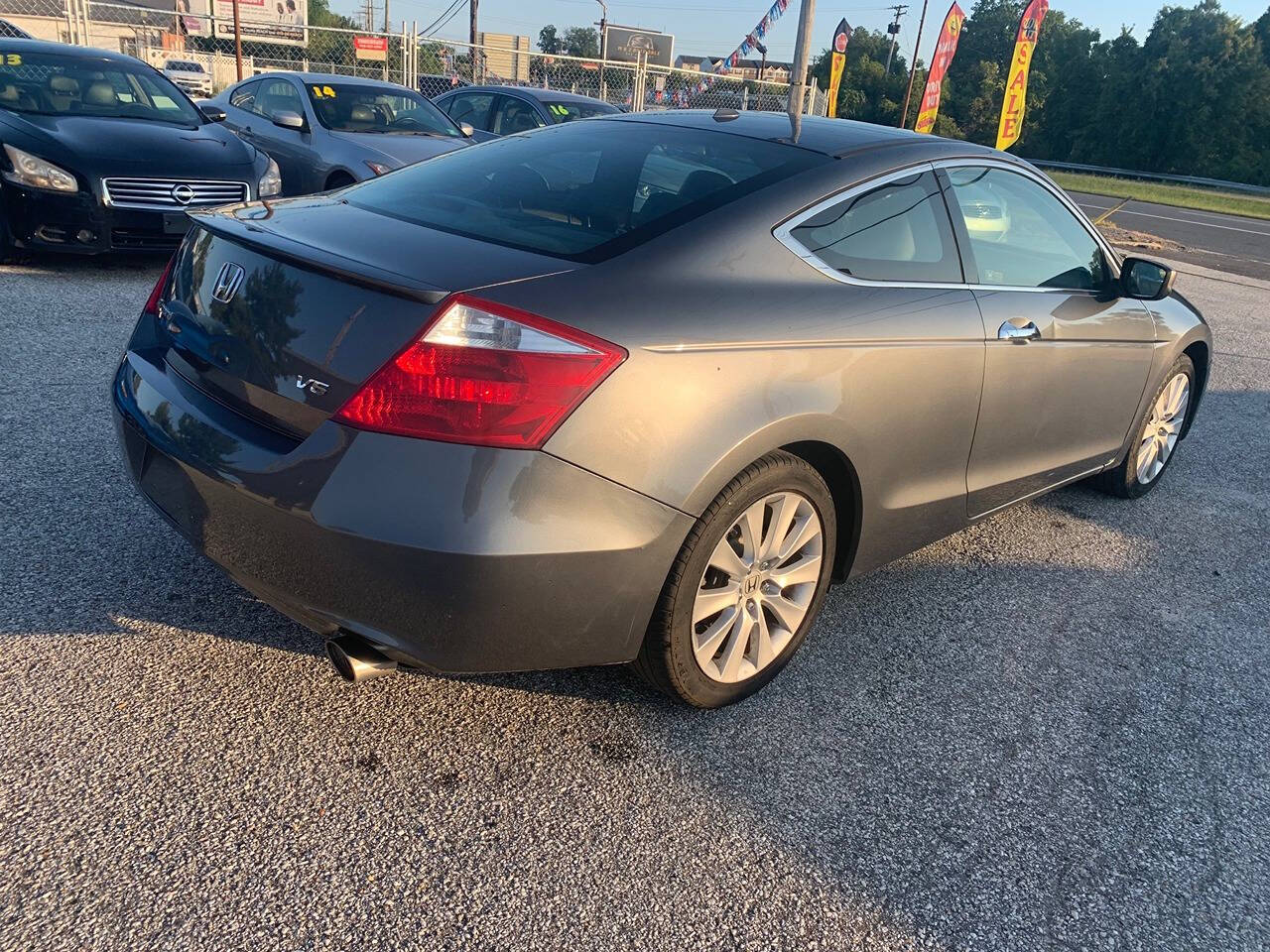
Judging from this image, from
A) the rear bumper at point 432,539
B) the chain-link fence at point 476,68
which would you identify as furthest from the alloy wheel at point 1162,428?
the chain-link fence at point 476,68

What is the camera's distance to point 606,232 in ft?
8.59

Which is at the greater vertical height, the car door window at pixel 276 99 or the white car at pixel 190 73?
the car door window at pixel 276 99

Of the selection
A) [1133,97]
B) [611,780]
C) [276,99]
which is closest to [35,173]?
[276,99]

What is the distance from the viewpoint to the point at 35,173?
258 inches

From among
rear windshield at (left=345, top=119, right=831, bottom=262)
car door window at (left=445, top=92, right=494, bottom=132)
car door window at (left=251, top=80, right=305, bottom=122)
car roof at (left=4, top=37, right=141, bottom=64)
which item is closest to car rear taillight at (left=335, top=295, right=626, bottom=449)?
rear windshield at (left=345, top=119, right=831, bottom=262)

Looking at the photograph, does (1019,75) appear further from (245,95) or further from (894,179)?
(894,179)

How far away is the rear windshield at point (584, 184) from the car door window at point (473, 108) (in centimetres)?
899

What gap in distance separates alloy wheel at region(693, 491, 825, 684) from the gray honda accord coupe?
0.03 ft

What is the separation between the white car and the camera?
3266 centimetres

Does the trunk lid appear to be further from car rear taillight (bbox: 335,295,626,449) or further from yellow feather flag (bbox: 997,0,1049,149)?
yellow feather flag (bbox: 997,0,1049,149)

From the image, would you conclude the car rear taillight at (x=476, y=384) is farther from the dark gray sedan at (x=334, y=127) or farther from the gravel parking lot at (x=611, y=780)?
the dark gray sedan at (x=334, y=127)

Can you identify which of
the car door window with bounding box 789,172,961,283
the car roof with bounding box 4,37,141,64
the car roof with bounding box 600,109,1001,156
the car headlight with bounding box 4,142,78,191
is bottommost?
the car headlight with bounding box 4,142,78,191

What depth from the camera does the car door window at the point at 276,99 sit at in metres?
9.80

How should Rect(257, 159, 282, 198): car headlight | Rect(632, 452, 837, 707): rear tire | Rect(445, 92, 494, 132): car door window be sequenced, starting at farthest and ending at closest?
Rect(445, 92, 494, 132): car door window
Rect(257, 159, 282, 198): car headlight
Rect(632, 452, 837, 707): rear tire
